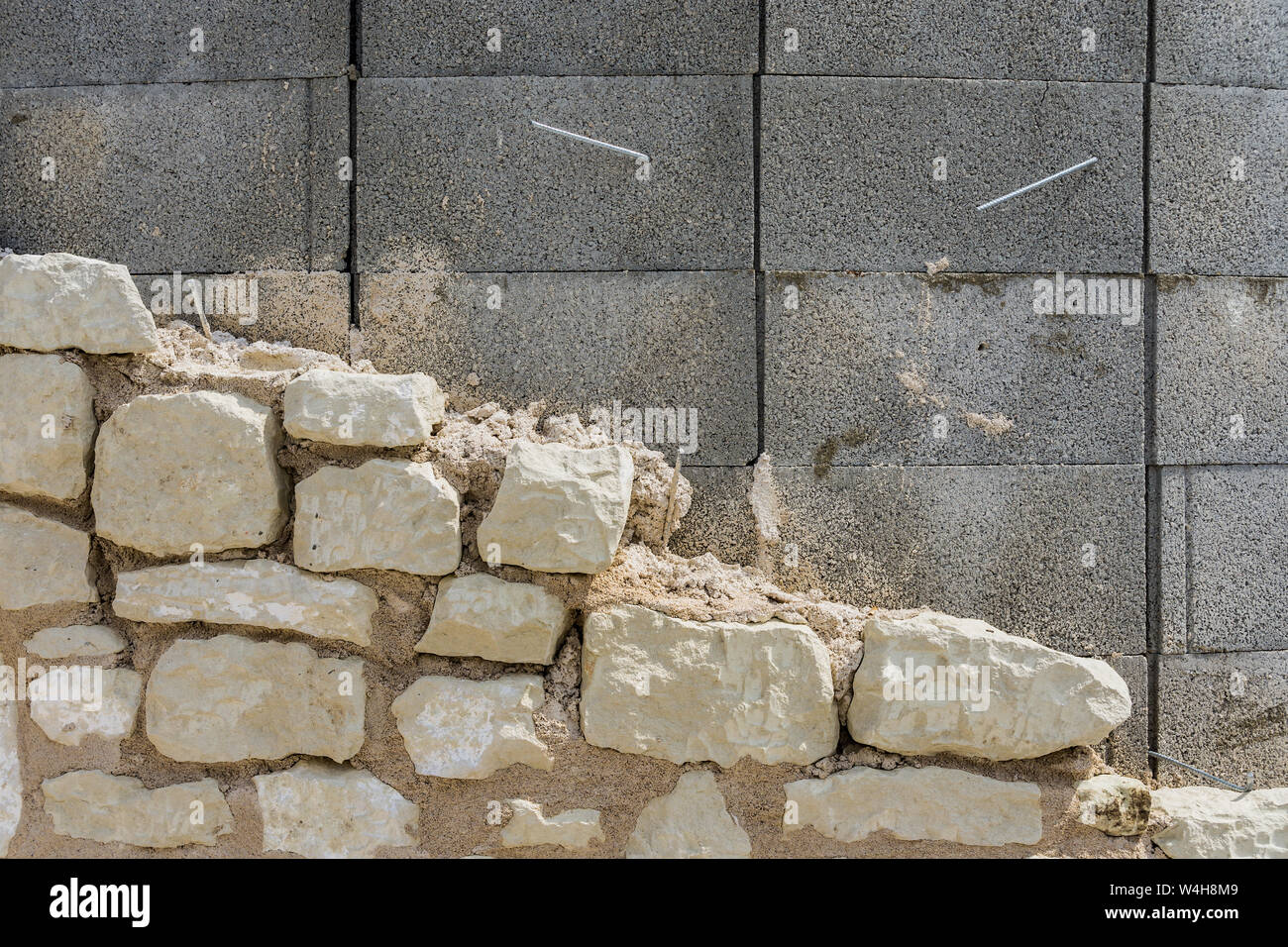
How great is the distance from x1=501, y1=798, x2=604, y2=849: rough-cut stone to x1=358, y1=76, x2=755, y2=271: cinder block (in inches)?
65.4

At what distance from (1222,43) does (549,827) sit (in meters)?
3.34

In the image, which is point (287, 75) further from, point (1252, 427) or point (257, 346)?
point (1252, 427)

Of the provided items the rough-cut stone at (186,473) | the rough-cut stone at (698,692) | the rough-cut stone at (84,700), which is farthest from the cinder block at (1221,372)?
the rough-cut stone at (84,700)

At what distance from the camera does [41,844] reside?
2678 millimetres

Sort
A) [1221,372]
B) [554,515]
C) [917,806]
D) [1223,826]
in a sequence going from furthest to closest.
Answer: [1221,372], [1223,826], [917,806], [554,515]

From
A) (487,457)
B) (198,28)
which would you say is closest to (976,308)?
(487,457)

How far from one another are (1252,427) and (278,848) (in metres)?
3.37

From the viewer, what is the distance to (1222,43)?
3018 millimetres

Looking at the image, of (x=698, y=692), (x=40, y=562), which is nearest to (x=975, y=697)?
(x=698, y=692)

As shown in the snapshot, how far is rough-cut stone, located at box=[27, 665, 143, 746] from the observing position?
2637 millimetres

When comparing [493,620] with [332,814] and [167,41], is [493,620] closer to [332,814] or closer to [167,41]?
[332,814]

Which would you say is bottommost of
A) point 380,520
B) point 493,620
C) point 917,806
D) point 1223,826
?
point 1223,826

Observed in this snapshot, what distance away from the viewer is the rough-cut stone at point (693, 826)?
8.60ft

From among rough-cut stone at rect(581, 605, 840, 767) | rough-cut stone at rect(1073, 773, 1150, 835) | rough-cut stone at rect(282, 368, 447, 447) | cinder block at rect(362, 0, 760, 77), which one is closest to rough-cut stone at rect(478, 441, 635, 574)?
rough-cut stone at rect(581, 605, 840, 767)
